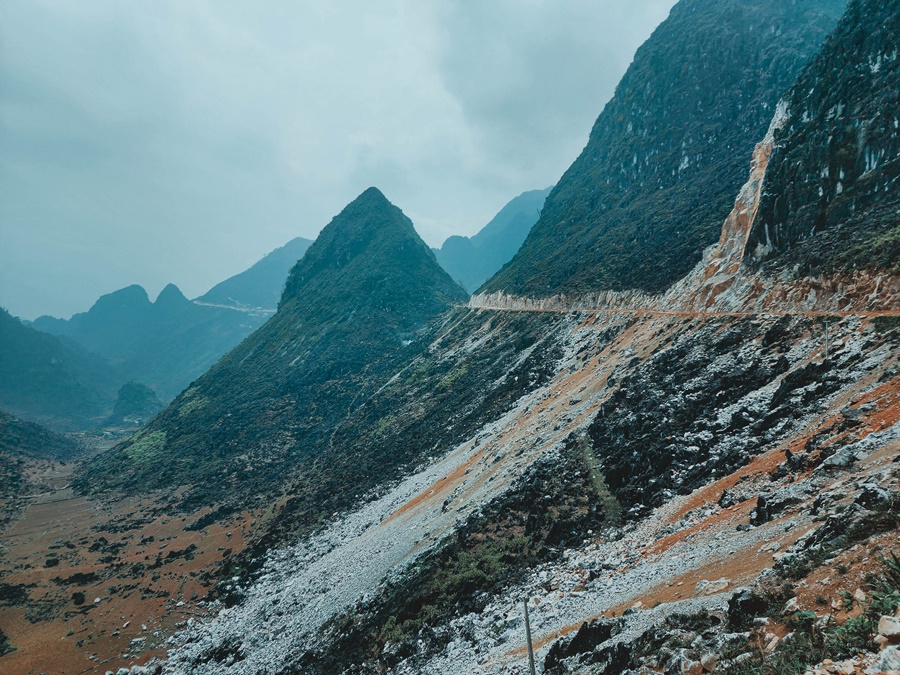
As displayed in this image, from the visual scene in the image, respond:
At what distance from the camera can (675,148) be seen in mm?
83062

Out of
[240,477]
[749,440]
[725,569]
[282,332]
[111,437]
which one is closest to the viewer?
[725,569]

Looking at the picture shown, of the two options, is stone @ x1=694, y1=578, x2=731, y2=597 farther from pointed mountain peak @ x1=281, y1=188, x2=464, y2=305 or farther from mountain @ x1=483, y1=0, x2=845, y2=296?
pointed mountain peak @ x1=281, y1=188, x2=464, y2=305

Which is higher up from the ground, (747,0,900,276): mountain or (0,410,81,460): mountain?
(0,410,81,460): mountain

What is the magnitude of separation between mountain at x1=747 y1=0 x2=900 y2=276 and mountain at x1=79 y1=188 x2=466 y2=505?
48.1 m

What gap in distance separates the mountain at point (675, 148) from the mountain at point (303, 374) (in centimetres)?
3744

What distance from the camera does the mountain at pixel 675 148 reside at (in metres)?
60.4

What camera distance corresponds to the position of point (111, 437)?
15625 centimetres

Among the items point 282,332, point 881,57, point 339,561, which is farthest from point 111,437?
point 881,57

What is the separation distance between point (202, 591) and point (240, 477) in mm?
31641

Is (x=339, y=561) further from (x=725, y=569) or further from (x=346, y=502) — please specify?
(x=725, y=569)

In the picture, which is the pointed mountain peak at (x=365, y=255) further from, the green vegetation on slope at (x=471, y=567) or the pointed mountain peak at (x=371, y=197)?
the green vegetation on slope at (x=471, y=567)

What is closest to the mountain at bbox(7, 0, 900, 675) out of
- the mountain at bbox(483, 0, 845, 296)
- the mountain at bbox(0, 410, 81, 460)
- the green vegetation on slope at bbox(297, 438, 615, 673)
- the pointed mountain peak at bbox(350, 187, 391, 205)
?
the green vegetation on slope at bbox(297, 438, 615, 673)

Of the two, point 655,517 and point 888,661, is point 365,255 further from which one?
point 888,661

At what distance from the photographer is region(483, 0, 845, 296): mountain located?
6041 centimetres
